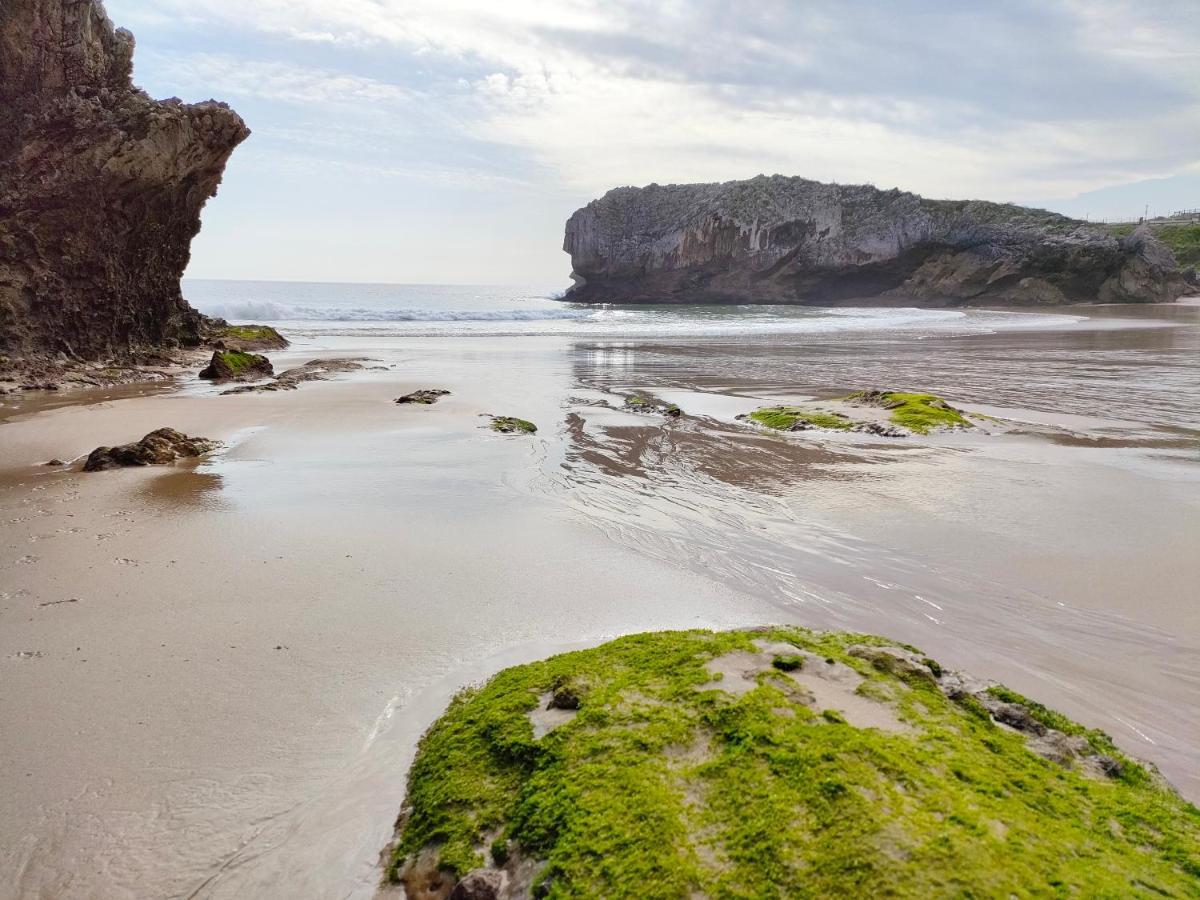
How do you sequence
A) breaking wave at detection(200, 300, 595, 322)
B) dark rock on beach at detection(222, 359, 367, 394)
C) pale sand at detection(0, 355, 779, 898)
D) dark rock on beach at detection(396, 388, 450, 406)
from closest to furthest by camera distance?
pale sand at detection(0, 355, 779, 898) → dark rock on beach at detection(396, 388, 450, 406) → dark rock on beach at detection(222, 359, 367, 394) → breaking wave at detection(200, 300, 595, 322)

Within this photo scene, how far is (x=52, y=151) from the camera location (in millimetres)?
15047

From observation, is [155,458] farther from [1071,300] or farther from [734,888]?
[1071,300]

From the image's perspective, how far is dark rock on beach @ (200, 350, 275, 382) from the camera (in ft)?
52.9

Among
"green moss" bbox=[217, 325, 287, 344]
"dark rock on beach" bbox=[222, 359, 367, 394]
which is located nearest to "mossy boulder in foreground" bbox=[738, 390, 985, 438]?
"dark rock on beach" bbox=[222, 359, 367, 394]

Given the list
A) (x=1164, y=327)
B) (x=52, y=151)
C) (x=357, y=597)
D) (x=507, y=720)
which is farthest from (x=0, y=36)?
(x=1164, y=327)

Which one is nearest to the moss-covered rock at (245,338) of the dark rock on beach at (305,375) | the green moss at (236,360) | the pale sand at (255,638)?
the dark rock on beach at (305,375)

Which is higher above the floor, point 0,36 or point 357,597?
point 0,36

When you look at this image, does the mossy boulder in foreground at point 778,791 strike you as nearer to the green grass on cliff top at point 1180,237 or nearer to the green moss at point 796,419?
the green moss at point 796,419

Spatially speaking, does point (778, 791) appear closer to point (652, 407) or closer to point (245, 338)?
point (652, 407)

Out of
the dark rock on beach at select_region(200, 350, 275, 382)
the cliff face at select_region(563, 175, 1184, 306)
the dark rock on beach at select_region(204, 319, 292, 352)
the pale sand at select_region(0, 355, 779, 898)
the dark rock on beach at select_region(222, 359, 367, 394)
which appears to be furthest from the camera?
the cliff face at select_region(563, 175, 1184, 306)

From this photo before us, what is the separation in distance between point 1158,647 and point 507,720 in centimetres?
357

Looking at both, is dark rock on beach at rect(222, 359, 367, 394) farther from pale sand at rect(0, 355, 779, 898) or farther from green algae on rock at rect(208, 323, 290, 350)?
pale sand at rect(0, 355, 779, 898)

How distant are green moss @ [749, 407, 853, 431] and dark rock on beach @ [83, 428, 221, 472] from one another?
771cm

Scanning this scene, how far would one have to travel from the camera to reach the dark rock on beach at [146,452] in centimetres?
781
